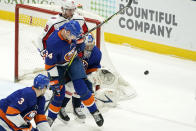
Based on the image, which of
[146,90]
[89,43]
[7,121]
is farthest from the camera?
[146,90]

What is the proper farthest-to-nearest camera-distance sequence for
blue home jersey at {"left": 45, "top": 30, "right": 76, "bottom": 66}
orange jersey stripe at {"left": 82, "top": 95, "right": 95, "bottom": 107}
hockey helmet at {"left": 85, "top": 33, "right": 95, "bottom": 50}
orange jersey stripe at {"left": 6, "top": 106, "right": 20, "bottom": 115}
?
1. hockey helmet at {"left": 85, "top": 33, "right": 95, "bottom": 50}
2. orange jersey stripe at {"left": 82, "top": 95, "right": 95, "bottom": 107}
3. blue home jersey at {"left": 45, "top": 30, "right": 76, "bottom": 66}
4. orange jersey stripe at {"left": 6, "top": 106, "right": 20, "bottom": 115}

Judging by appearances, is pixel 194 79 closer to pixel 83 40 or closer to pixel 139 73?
pixel 139 73

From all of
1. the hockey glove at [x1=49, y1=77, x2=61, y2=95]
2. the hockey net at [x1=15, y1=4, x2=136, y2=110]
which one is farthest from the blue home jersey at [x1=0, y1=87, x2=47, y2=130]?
the hockey net at [x1=15, y1=4, x2=136, y2=110]

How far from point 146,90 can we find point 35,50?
1.44m

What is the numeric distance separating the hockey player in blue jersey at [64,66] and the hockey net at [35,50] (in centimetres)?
70

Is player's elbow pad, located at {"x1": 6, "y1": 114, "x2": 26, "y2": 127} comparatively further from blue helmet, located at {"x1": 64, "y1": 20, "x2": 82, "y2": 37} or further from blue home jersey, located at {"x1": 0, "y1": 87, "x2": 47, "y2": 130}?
blue helmet, located at {"x1": 64, "y1": 20, "x2": 82, "y2": 37}

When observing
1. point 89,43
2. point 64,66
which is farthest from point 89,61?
point 64,66

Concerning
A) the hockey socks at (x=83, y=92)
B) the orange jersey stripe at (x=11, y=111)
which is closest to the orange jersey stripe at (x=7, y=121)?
the orange jersey stripe at (x=11, y=111)

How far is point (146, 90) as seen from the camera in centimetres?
675

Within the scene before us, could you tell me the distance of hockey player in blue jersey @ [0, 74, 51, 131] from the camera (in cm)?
445

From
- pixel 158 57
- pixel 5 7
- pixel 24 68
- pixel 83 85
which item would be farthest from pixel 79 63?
pixel 5 7

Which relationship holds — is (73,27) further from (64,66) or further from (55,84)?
(55,84)

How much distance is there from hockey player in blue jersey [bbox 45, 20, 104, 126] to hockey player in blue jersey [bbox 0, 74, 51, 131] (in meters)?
0.54

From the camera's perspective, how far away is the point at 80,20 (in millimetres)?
5574
